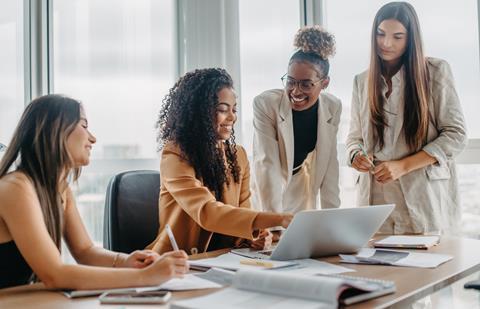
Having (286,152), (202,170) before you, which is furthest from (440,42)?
(202,170)

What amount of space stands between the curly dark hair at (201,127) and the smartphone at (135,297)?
806 mm

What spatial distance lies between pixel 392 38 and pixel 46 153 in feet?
5.07

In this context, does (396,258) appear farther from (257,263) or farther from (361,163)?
(361,163)

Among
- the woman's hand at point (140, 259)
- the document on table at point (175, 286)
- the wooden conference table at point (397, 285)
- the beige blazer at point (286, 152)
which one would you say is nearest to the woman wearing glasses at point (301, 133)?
the beige blazer at point (286, 152)

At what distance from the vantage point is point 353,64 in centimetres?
325

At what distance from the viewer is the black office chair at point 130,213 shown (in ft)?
6.54

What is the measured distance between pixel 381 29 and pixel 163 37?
143cm

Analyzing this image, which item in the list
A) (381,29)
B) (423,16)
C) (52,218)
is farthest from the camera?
(423,16)

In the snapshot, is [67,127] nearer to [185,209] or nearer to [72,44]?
[185,209]

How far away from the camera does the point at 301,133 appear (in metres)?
2.34

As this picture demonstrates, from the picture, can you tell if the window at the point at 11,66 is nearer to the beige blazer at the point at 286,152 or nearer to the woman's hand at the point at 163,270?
the beige blazer at the point at 286,152

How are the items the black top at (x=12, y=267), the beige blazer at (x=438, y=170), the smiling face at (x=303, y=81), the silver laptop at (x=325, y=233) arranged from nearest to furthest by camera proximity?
the black top at (x=12, y=267) → the silver laptop at (x=325, y=233) → the smiling face at (x=303, y=81) → the beige blazer at (x=438, y=170)

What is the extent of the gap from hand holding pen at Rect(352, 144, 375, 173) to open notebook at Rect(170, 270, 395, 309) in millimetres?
1147

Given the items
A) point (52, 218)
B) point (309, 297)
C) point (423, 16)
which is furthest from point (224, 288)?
point (423, 16)
